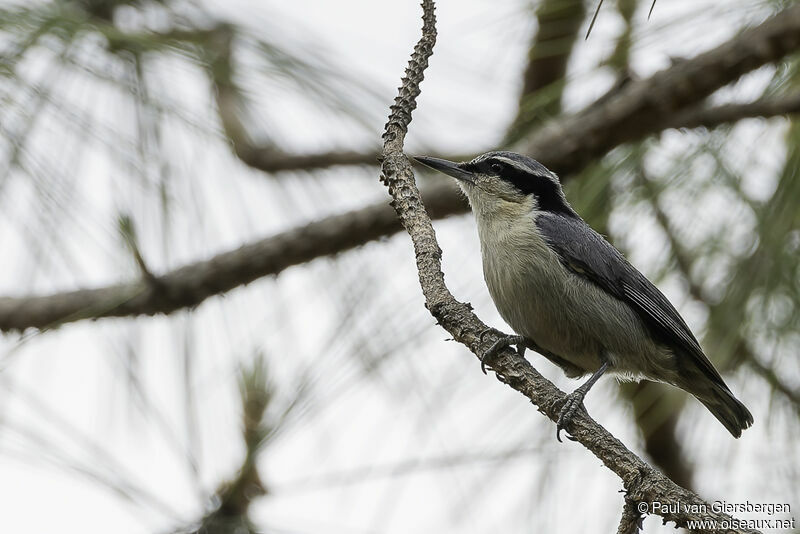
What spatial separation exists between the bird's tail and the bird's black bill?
916 millimetres

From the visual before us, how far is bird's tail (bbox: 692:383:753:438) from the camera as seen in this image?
267 cm

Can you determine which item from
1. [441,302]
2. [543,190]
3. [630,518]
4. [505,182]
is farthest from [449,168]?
[630,518]

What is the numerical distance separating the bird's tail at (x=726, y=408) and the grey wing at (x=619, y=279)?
50 mm

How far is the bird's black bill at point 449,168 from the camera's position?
8.91 ft

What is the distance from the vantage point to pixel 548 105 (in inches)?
120

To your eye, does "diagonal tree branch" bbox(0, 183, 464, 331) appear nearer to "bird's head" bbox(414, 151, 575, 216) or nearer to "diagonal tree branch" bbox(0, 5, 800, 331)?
"diagonal tree branch" bbox(0, 5, 800, 331)

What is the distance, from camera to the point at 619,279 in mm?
2752

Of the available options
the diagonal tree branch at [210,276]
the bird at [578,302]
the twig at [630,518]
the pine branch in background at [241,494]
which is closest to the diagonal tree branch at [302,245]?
the diagonal tree branch at [210,276]

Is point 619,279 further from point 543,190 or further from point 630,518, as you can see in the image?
point 630,518

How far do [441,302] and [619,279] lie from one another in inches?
40.8

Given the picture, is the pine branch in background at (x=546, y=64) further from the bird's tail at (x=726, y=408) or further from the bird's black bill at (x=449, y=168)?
the bird's tail at (x=726, y=408)

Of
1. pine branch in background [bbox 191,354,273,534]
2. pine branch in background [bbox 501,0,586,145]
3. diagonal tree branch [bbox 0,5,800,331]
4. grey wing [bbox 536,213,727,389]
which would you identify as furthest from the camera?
pine branch in background [bbox 501,0,586,145]

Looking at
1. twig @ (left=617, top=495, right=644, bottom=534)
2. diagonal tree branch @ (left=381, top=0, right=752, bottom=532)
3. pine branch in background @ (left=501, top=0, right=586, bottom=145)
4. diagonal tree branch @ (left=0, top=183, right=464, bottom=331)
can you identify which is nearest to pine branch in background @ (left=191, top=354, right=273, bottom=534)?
diagonal tree branch @ (left=0, top=183, right=464, bottom=331)

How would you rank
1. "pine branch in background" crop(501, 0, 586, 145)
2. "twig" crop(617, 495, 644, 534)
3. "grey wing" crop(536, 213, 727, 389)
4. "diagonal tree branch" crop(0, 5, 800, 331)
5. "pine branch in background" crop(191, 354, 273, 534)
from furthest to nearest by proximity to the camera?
"pine branch in background" crop(501, 0, 586, 145) < "grey wing" crop(536, 213, 727, 389) < "diagonal tree branch" crop(0, 5, 800, 331) < "pine branch in background" crop(191, 354, 273, 534) < "twig" crop(617, 495, 644, 534)
